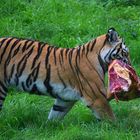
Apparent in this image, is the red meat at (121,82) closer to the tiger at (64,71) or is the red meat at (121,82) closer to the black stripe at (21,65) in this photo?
the tiger at (64,71)

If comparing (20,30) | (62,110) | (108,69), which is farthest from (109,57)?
(20,30)

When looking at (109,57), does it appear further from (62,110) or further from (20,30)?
(20,30)

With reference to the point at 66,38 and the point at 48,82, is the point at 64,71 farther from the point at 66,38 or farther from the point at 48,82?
the point at 66,38

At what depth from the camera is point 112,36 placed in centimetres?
688

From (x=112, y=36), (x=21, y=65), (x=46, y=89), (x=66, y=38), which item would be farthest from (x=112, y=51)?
(x=66, y=38)

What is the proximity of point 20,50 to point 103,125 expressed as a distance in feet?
4.81

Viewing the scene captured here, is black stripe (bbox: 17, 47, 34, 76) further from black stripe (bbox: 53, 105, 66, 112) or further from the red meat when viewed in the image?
the red meat

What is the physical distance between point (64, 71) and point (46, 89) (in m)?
0.30

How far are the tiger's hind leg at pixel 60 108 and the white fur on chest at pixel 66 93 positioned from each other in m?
0.20

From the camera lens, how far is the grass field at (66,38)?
6.27m

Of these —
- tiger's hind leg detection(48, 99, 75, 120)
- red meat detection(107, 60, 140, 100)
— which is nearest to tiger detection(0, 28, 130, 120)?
tiger's hind leg detection(48, 99, 75, 120)

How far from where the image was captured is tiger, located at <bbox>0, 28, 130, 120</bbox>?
6.76 meters

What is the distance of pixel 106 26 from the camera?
35.1ft

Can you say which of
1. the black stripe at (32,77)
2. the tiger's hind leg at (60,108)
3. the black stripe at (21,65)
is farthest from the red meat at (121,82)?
the black stripe at (21,65)
